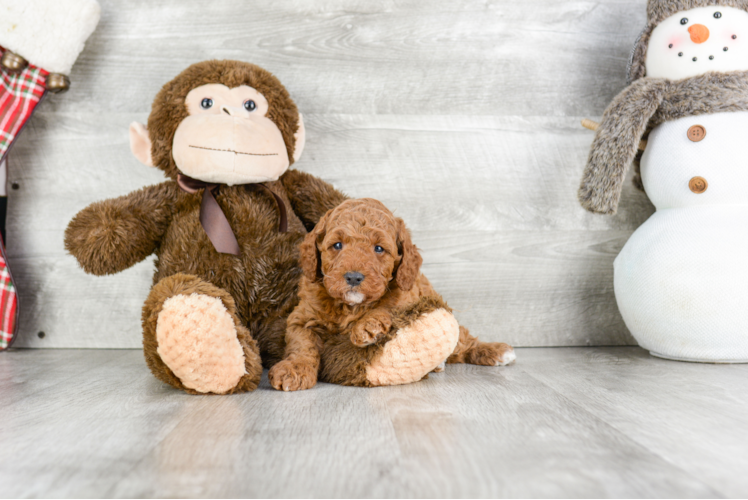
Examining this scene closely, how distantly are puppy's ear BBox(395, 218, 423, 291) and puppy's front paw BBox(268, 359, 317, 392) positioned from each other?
214 millimetres

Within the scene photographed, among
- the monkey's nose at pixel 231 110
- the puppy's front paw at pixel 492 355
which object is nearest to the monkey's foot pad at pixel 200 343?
the monkey's nose at pixel 231 110

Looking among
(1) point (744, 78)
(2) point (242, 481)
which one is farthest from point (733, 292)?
(2) point (242, 481)

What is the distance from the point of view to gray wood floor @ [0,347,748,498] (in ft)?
1.77

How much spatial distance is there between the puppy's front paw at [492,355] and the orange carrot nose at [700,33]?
76 cm

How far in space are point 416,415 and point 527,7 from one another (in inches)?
43.7

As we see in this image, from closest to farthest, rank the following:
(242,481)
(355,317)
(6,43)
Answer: (242,481), (355,317), (6,43)

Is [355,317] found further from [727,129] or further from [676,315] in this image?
[727,129]

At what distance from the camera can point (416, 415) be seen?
2.51ft

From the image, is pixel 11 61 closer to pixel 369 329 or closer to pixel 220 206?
pixel 220 206

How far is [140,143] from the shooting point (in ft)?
3.71

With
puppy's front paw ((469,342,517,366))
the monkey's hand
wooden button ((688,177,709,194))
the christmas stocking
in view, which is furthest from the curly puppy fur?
the christmas stocking

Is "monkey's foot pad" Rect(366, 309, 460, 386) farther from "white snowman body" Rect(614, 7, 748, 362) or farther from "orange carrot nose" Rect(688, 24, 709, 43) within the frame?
"orange carrot nose" Rect(688, 24, 709, 43)

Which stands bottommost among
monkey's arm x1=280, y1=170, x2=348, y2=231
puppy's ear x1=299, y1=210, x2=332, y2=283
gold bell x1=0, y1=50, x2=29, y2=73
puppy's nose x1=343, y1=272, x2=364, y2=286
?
puppy's nose x1=343, y1=272, x2=364, y2=286

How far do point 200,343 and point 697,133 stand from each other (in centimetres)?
105
